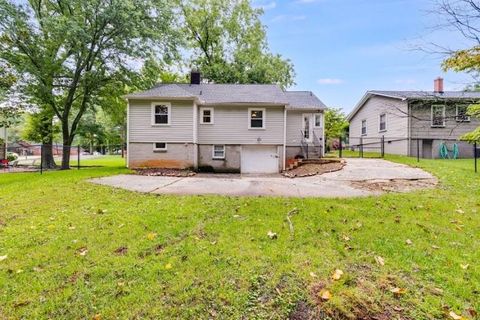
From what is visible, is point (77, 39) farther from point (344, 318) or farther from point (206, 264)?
point (344, 318)

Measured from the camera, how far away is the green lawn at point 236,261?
294 cm

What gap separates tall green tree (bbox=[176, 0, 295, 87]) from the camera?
27.5m

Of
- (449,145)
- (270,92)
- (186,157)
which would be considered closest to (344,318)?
(186,157)

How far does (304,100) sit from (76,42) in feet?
45.4

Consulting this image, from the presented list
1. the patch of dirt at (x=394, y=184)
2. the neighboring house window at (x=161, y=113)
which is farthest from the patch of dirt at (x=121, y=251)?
the neighboring house window at (x=161, y=113)

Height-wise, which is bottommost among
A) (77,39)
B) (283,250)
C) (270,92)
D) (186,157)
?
(283,250)

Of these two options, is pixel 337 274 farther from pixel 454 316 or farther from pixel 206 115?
pixel 206 115

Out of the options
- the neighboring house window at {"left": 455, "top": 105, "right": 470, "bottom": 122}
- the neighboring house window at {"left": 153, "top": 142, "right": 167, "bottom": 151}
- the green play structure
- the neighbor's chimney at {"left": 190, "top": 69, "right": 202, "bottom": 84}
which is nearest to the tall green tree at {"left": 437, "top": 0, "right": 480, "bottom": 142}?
the neighboring house window at {"left": 455, "top": 105, "right": 470, "bottom": 122}

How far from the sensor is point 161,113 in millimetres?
15258

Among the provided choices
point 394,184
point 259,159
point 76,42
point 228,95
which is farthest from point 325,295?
point 76,42

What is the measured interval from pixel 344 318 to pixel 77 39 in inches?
673

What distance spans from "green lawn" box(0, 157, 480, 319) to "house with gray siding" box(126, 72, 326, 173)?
9020 mm

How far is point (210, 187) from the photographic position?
364 inches

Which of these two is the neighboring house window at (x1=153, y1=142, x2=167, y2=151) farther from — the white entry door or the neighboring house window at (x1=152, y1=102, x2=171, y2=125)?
the white entry door
